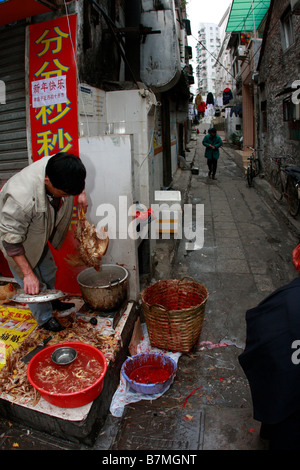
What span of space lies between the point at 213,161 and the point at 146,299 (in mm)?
13104

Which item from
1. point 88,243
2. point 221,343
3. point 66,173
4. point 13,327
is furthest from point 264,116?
point 13,327

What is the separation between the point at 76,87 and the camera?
16.0 ft

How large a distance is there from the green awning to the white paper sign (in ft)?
A: 56.2

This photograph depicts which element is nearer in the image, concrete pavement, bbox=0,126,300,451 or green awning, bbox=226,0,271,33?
concrete pavement, bbox=0,126,300,451

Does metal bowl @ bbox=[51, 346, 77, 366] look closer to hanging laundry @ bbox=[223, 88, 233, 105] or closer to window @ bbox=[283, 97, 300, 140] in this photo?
window @ bbox=[283, 97, 300, 140]

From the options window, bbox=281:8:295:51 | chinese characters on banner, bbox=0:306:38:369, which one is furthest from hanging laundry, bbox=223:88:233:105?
chinese characters on banner, bbox=0:306:38:369

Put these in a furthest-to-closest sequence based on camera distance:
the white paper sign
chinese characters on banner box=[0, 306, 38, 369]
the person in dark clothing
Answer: the white paper sign < chinese characters on banner box=[0, 306, 38, 369] < the person in dark clothing

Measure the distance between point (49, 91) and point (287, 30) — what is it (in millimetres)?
11274

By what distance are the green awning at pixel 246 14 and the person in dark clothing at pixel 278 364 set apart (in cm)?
1991

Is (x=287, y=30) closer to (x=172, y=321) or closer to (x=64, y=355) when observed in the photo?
(x=172, y=321)

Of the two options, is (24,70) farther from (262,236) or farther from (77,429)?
(262,236)

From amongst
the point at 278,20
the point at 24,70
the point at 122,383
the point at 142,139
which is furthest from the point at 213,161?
the point at 122,383

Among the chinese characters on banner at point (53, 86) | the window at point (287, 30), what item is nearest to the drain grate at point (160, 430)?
the chinese characters on banner at point (53, 86)

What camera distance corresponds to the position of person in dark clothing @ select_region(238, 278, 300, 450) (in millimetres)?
2248
